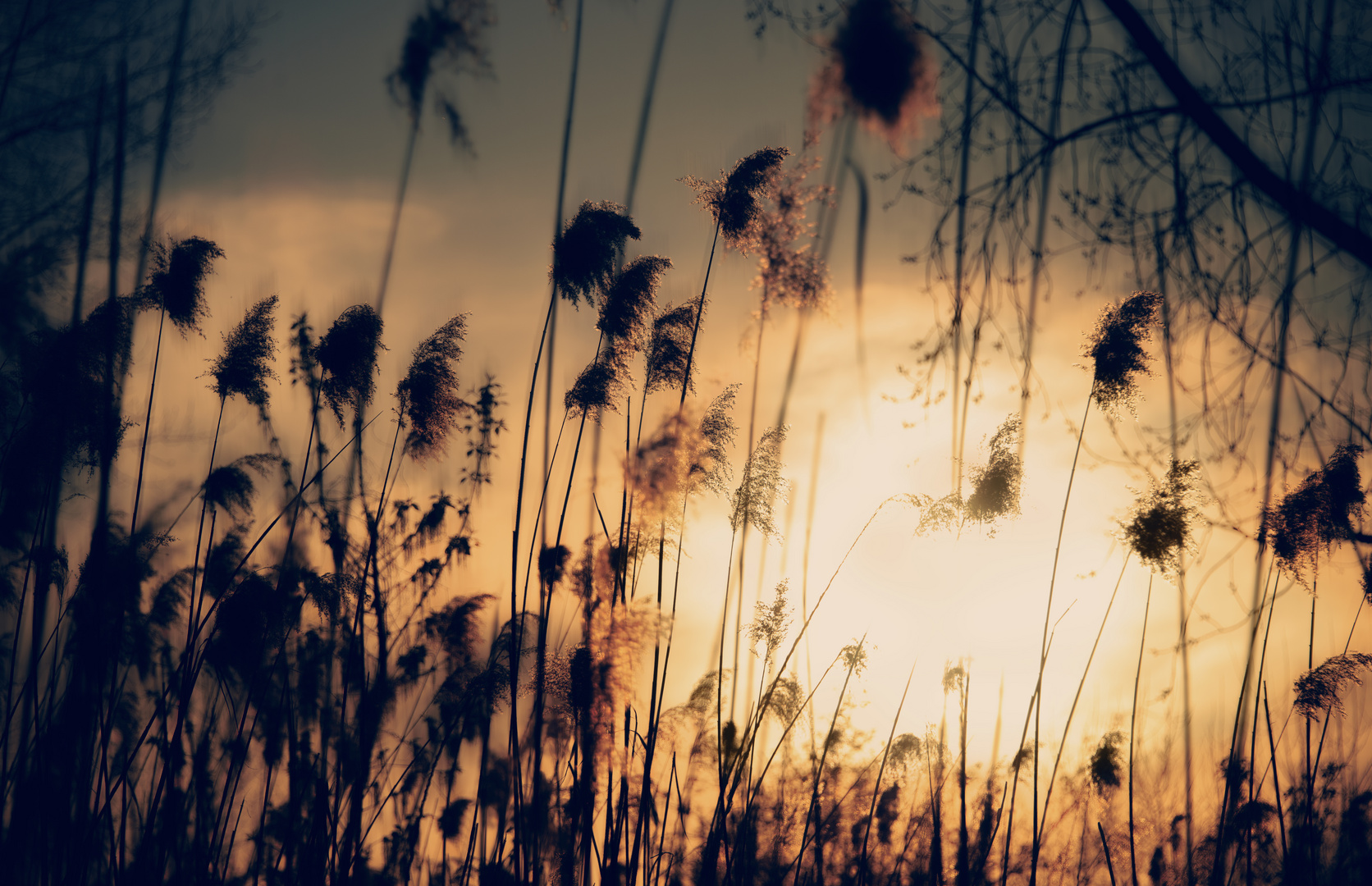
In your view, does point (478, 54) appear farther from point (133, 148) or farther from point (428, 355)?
point (133, 148)

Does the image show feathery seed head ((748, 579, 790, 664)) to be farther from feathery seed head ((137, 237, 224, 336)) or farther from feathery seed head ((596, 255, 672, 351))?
feathery seed head ((137, 237, 224, 336))

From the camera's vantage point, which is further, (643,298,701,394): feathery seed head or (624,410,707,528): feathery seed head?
(643,298,701,394): feathery seed head

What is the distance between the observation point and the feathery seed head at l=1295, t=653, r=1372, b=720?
8.51 ft

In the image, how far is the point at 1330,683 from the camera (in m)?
2.61

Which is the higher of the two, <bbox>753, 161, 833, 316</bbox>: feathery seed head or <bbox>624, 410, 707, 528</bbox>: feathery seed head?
<bbox>753, 161, 833, 316</bbox>: feathery seed head

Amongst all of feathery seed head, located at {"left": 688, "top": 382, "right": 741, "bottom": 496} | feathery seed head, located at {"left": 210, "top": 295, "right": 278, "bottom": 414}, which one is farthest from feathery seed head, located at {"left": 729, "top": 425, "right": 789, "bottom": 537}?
feathery seed head, located at {"left": 210, "top": 295, "right": 278, "bottom": 414}

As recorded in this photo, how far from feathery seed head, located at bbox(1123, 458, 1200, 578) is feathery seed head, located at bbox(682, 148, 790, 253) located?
74.8 inches

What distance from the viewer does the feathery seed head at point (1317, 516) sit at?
2715mm

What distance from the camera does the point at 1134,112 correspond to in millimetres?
2688

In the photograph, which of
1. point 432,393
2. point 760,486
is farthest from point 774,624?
point 432,393

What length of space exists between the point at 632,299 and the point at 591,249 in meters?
0.24

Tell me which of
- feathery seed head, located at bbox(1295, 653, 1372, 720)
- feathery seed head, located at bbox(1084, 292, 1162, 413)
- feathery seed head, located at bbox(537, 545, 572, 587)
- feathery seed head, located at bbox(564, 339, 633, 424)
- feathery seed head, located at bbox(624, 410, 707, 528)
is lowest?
feathery seed head, located at bbox(1295, 653, 1372, 720)

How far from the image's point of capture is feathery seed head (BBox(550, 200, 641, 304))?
2.44 metres


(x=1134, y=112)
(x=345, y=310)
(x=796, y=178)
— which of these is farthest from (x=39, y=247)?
→ (x=1134, y=112)
